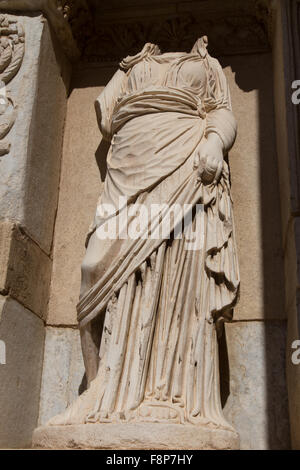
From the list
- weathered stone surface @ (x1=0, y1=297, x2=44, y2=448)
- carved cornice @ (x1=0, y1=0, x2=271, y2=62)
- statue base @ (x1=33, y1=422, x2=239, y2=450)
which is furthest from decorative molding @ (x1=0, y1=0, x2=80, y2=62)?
statue base @ (x1=33, y1=422, x2=239, y2=450)

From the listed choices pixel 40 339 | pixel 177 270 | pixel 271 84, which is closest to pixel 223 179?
pixel 177 270

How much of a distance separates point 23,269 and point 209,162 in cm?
126

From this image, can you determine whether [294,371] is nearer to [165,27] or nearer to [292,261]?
[292,261]

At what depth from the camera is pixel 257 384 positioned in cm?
367

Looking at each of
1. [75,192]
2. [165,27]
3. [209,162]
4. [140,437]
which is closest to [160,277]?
[209,162]

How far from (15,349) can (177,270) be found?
1042mm

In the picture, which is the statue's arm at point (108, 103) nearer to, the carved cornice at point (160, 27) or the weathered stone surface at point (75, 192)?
the weathered stone surface at point (75, 192)

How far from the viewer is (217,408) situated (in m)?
3.18

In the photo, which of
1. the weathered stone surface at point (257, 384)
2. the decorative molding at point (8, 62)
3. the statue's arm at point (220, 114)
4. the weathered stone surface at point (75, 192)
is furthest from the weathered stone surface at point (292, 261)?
the decorative molding at point (8, 62)

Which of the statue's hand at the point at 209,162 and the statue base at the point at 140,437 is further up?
the statue's hand at the point at 209,162

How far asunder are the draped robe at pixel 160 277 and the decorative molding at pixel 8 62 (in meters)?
0.68

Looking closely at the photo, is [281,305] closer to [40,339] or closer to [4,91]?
[40,339]

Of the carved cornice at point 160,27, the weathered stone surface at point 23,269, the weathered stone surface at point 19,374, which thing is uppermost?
the carved cornice at point 160,27

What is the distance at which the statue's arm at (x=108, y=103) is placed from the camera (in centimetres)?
405
